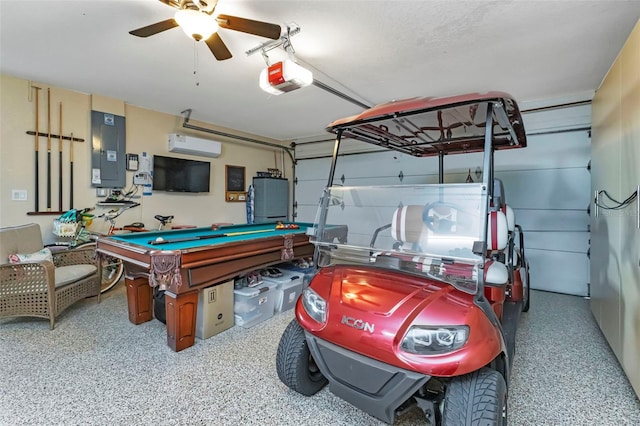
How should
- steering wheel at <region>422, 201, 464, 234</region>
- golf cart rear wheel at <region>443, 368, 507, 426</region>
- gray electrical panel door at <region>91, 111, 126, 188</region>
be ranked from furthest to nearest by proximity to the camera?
gray electrical panel door at <region>91, 111, 126, 188</region> → steering wheel at <region>422, 201, 464, 234</region> → golf cart rear wheel at <region>443, 368, 507, 426</region>

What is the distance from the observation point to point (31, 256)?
121 inches

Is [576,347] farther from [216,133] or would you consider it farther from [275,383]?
[216,133]

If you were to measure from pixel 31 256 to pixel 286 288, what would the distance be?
2.57 metres

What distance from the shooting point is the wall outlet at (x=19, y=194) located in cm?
365

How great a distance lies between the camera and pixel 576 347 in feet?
8.66

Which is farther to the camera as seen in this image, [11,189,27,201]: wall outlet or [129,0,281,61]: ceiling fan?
[11,189,27,201]: wall outlet

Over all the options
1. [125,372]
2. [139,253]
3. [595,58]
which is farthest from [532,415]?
[595,58]

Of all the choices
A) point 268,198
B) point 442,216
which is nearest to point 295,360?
point 442,216

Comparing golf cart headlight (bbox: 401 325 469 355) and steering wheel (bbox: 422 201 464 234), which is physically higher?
steering wheel (bbox: 422 201 464 234)

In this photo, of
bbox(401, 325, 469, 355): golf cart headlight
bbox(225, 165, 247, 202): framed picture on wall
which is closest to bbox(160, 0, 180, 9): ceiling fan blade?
bbox(401, 325, 469, 355): golf cart headlight

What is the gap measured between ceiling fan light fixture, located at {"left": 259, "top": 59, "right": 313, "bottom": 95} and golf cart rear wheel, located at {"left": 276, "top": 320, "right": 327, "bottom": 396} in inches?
81.5

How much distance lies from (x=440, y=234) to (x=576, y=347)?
2.06 meters

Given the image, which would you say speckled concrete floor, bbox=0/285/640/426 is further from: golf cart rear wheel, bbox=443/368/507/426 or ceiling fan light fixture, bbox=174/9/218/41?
ceiling fan light fixture, bbox=174/9/218/41

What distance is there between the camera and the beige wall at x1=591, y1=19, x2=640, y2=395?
6.45 ft
